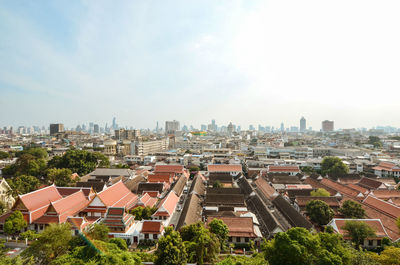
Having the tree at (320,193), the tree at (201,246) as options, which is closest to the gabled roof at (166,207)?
the tree at (201,246)

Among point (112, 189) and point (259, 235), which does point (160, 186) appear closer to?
point (112, 189)

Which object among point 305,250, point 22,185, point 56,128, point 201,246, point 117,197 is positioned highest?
point 56,128

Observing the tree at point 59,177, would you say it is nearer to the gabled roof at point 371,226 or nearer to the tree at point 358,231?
the gabled roof at point 371,226

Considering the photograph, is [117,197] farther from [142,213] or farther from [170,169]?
[170,169]

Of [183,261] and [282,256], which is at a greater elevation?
[282,256]

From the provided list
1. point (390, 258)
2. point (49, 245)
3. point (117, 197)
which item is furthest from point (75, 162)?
point (390, 258)

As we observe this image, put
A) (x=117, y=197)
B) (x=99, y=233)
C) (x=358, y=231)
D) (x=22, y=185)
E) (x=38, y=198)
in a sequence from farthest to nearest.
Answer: (x=22, y=185) < (x=117, y=197) < (x=38, y=198) < (x=358, y=231) < (x=99, y=233)

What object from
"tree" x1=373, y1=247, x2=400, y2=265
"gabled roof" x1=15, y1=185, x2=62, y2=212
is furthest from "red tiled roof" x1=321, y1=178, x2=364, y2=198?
"gabled roof" x1=15, y1=185, x2=62, y2=212

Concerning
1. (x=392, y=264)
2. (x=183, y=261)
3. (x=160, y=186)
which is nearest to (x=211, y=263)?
(x=183, y=261)
